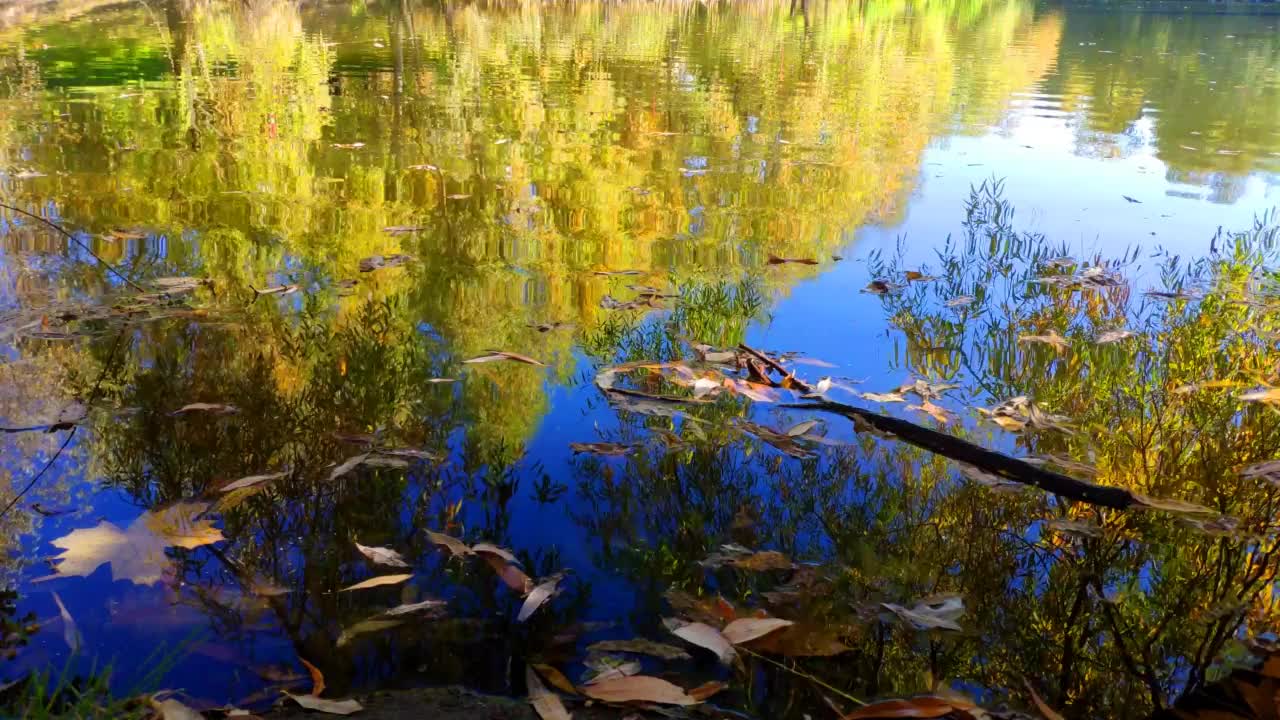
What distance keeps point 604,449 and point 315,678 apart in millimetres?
1290

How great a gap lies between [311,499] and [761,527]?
138 centimetres

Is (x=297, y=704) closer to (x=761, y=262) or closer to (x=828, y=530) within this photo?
(x=828, y=530)

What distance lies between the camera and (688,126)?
9.08 meters

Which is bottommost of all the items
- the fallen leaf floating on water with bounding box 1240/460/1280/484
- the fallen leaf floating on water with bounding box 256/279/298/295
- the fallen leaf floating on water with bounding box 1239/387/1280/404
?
the fallen leaf floating on water with bounding box 1240/460/1280/484

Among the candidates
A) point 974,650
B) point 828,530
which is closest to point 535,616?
point 828,530

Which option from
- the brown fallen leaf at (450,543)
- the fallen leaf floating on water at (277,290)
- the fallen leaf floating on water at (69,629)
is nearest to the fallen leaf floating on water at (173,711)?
the fallen leaf floating on water at (69,629)

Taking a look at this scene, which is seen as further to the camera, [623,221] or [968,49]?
[968,49]

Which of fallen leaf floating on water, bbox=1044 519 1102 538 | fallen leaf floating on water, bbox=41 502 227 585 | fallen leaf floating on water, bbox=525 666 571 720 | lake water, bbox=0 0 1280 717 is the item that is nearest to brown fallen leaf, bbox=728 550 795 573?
lake water, bbox=0 0 1280 717

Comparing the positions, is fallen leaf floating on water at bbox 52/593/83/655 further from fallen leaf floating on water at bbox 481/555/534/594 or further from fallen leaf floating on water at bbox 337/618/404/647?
fallen leaf floating on water at bbox 481/555/534/594

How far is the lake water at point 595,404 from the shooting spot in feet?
7.02

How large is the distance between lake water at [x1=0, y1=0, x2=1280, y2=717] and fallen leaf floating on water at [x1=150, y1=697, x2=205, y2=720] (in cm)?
16

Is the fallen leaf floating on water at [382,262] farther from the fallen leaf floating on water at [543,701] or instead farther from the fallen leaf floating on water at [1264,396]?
the fallen leaf floating on water at [1264,396]

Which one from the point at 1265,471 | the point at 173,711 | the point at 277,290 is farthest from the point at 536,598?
the point at 277,290

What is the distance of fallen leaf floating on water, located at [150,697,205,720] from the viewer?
65.9 inches
